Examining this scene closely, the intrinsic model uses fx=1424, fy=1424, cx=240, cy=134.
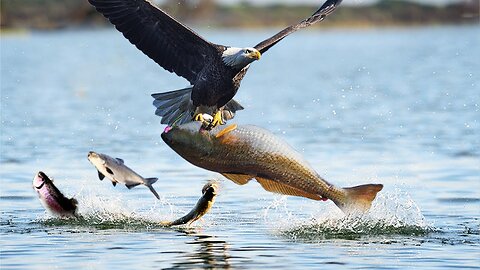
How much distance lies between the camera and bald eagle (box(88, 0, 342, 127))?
13734mm

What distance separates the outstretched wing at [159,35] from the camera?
14297 millimetres

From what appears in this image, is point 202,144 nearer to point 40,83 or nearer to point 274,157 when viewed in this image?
point 274,157

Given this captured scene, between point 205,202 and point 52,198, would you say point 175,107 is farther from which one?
point 52,198

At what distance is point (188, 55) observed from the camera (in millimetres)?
14492

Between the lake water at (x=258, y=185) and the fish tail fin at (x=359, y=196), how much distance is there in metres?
0.43

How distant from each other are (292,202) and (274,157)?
372 centimetres

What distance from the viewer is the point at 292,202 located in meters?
15.6

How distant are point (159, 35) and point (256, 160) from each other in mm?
3039

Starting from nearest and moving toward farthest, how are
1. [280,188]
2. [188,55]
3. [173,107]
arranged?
[280,188], [173,107], [188,55]

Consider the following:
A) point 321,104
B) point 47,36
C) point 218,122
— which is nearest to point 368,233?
point 218,122

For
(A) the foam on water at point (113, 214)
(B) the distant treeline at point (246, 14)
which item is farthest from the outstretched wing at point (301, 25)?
(B) the distant treeline at point (246, 14)

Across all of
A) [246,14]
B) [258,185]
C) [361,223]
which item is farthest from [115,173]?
[246,14]

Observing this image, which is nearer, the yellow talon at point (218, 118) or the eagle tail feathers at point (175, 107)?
the yellow talon at point (218, 118)

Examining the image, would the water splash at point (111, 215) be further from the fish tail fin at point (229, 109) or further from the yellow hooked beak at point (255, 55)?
the yellow hooked beak at point (255, 55)
